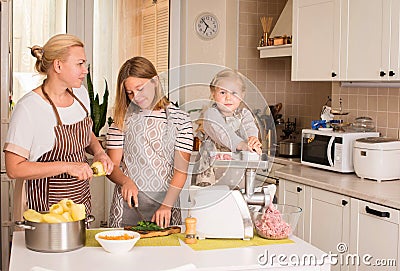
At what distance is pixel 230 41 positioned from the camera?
18.7 feet

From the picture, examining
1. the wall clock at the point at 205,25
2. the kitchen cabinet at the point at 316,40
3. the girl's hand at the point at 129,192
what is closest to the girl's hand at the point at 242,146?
the girl's hand at the point at 129,192

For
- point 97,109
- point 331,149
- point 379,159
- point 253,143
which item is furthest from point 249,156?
point 97,109

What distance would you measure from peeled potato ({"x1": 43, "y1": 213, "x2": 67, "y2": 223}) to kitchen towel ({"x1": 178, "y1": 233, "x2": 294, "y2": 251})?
0.50 m

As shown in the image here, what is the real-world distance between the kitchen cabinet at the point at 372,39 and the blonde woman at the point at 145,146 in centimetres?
176

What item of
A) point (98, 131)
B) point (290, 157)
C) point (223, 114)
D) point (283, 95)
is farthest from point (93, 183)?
point (223, 114)

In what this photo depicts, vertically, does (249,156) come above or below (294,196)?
above

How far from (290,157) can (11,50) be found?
242 cm

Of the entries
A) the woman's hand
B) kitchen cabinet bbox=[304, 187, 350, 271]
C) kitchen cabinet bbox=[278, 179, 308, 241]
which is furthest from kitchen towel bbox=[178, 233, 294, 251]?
kitchen cabinet bbox=[278, 179, 308, 241]

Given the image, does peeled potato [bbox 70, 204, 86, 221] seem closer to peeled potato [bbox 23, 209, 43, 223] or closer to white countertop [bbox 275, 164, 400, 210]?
peeled potato [bbox 23, 209, 43, 223]

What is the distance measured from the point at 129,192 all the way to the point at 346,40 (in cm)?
218

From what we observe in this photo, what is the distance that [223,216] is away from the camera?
239cm

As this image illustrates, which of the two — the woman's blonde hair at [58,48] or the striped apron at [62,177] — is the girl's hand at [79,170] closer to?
the striped apron at [62,177]

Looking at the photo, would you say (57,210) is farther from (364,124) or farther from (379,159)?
(364,124)

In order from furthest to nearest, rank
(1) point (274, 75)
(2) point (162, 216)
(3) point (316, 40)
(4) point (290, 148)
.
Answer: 1. (1) point (274, 75)
2. (4) point (290, 148)
3. (3) point (316, 40)
4. (2) point (162, 216)
